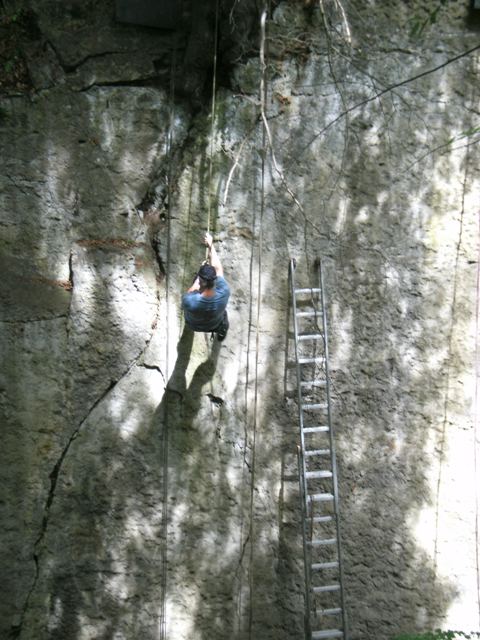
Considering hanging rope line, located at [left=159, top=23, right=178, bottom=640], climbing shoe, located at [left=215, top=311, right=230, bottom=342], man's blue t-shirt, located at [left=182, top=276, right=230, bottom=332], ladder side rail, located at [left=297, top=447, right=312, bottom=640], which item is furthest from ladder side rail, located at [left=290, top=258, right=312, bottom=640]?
hanging rope line, located at [left=159, top=23, right=178, bottom=640]

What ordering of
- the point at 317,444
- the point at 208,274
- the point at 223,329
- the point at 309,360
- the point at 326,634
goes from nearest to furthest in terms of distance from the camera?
the point at 208,274 < the point at 326,634 < the point at 223,329 < the point at 309,360 < the point at 317,444

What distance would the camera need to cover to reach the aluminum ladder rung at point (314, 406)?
15.8ft

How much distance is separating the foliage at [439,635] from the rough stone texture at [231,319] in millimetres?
140

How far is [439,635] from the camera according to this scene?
4805mm

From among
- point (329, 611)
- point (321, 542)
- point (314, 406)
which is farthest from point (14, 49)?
point (329, 611)

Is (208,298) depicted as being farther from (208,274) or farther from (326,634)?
(326,634)

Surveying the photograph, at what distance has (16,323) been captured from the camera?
4.66 m

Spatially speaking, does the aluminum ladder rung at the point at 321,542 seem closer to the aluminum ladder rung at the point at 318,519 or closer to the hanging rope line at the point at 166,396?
the aluminum ladder rung at the point at 318,519

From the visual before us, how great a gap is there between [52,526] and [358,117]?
3.80 meters

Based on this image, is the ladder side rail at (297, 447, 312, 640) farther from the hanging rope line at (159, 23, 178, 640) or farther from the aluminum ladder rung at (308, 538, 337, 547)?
the hanging rope line at (159, 23, 178, 640)

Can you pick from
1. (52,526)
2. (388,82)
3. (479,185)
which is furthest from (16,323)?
(479,185)

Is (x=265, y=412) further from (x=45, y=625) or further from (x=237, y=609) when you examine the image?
(x=45, y=625)

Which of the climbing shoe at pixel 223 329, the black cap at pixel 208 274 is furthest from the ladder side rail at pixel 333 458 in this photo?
the black cap at pixel 208 274

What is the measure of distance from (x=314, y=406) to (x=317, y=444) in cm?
33
